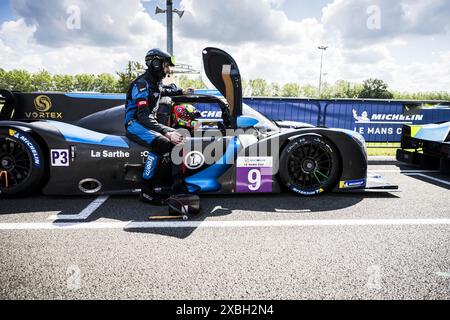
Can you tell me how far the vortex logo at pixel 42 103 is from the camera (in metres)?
5.04

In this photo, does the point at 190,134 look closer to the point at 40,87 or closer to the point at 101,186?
the point at 101,186

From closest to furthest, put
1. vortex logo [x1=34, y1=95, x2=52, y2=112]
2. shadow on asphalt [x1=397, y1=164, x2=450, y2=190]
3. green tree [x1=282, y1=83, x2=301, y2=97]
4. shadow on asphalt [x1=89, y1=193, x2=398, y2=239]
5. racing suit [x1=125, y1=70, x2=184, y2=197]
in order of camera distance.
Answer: shadow on asphalt [x1=89, y1=193, x2=398, y2=239] < racing suit [x1=125, y1=70, x2=184, y2=197] < shadow on asphalt [x1=397, y1=164, x2=450, y2=190] < vortex logo [x1=34, y1=95, x2=52, y2=112] < green tree [x1=282, y1=83, x2=301, y2=97]

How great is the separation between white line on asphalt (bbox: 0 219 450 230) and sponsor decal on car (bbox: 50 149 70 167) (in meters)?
0.89

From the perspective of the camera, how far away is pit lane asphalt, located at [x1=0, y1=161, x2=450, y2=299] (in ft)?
6.38

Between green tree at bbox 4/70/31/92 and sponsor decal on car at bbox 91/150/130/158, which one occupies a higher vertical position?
→ green tree at bbox 4/70/31/92

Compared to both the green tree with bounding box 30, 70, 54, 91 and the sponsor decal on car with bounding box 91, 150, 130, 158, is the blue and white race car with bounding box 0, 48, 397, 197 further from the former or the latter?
the green tree with bounding box 30, 70, 54, 91

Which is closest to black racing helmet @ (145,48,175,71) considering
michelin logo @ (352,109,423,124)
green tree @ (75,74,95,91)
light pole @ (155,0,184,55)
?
michelin logo @ (352,109,423,124)

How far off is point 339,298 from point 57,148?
3.25 m

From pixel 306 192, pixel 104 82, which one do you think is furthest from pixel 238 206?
pixel 104 82

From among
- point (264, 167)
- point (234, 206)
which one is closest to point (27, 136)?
point (234, 206)

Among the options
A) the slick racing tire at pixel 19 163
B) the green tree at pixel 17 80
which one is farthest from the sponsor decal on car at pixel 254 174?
the green tree at pixel 17 80

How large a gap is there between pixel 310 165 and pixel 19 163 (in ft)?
10.9

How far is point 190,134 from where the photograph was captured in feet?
13.1

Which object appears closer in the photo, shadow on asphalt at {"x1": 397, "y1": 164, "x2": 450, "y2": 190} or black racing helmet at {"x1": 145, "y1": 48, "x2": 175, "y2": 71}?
black racing helmet at {"x1": 145, "y1": 48, "x2": 175, "y2": 71}
